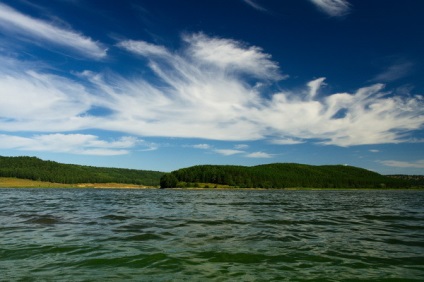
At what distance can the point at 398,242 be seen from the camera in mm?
18734

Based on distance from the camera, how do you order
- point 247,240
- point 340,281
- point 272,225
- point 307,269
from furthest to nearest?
point 272,225, point 247,240, point 307,269, point 340,281

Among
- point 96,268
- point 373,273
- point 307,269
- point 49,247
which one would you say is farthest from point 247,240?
point 49,247

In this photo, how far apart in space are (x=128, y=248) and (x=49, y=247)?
144 inches

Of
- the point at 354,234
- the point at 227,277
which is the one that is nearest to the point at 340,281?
the point at 227,277

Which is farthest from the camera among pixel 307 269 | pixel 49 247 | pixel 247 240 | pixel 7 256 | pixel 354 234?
pixel 354 234

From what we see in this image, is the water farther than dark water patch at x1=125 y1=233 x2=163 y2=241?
No

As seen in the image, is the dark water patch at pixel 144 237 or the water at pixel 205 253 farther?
the dark water patch at pixel 144 237

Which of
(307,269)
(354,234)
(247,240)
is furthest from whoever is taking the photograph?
(354,234)

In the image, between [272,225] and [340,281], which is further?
[272,225]

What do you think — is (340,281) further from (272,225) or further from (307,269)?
(272,225)

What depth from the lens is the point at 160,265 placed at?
12.9 m

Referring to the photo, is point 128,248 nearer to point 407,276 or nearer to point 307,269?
point 307,269

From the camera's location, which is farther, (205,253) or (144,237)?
(144,237)

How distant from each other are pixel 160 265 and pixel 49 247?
6.42 meters
